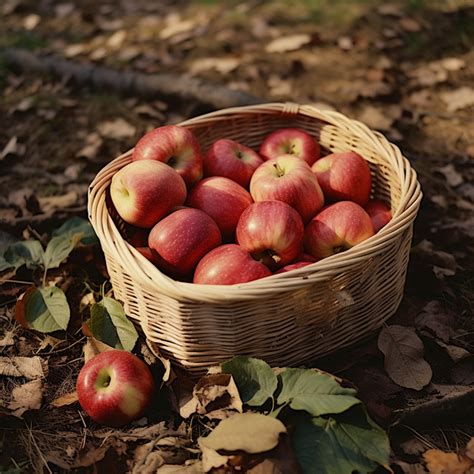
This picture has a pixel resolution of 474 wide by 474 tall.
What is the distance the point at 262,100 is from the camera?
3746 mm

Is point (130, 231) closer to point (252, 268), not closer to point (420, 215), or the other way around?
point (252, 268)

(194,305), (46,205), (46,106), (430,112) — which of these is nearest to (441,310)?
(194,305)

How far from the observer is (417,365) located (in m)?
2.30

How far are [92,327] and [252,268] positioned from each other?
0.67 meters

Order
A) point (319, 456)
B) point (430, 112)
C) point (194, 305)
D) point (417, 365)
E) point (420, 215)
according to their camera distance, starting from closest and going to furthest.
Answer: point (319, 456)
point (194, 305)
point (417, 365)
point (420, 215)
point (430, 112)

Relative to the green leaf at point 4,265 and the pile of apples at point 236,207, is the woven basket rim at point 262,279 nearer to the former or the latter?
the pile of apples at point 236,207

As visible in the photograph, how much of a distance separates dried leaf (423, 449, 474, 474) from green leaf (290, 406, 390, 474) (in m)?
0.20

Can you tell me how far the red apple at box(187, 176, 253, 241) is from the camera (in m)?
2.51

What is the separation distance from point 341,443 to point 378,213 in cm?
104

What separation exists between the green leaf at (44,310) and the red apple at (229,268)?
66cm

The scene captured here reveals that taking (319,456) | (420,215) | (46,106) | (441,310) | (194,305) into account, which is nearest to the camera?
(319,456)

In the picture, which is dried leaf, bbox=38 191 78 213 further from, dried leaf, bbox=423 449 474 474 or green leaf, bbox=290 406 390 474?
dried leaf, bbox=423 449 474 474

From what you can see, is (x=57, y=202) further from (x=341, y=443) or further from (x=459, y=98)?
(x=459, y=98)

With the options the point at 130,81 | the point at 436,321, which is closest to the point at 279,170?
the point at 436,321
